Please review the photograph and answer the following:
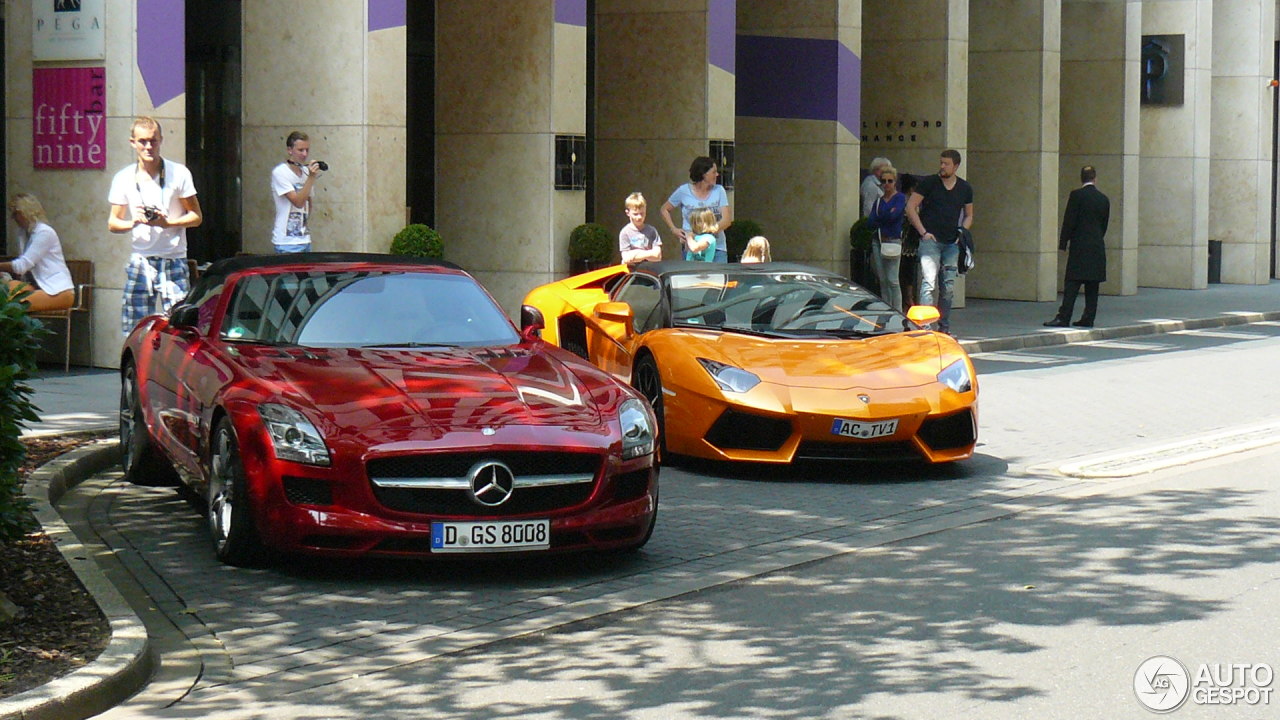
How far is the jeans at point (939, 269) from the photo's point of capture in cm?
1947

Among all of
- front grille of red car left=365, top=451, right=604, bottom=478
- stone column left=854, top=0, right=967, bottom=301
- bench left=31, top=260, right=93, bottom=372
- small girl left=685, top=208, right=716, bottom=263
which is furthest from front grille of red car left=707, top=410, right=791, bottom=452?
stone column left=854, top=0, right=967, bottom=301

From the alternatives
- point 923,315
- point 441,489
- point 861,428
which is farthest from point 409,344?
point 923,315

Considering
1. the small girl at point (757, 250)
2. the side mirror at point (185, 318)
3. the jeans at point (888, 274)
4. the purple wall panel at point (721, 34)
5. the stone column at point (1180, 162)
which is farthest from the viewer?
the stone column at point (1180, 162)

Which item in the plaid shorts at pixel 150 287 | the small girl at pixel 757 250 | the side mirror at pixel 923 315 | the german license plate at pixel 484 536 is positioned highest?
the small girl at pixel 757 250

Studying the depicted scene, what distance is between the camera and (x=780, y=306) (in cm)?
1188

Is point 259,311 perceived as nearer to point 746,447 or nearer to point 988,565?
point 746,447

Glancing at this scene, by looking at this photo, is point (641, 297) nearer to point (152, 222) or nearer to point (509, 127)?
point (152, 222)

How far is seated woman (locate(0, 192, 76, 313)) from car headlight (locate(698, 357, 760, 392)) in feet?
18.4

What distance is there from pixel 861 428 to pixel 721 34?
12.0 m

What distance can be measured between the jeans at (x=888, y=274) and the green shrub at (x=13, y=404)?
48.4ft

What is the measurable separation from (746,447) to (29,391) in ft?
15.9

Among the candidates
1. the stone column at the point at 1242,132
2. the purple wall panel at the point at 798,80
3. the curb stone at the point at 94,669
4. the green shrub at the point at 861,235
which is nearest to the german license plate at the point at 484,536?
the curb stone at the point at 94,669

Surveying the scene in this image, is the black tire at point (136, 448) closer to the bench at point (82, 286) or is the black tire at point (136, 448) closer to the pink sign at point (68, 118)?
the bench at point (82, 286)

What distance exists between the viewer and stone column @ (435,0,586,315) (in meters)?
19.5
